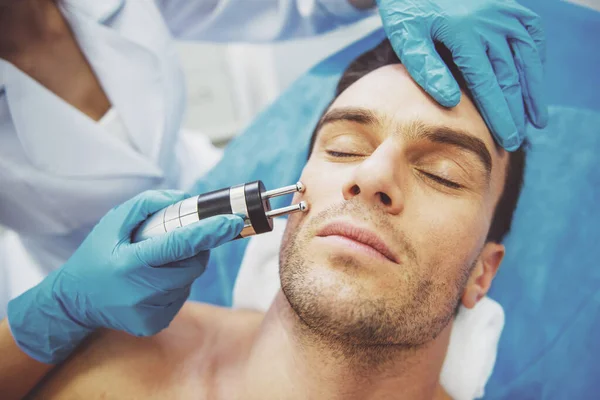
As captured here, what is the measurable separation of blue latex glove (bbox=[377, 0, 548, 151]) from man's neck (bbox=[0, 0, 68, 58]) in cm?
93

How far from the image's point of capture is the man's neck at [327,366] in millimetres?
864

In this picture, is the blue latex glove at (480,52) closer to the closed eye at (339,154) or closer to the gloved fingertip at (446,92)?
the gloved fingertip at (446,92)

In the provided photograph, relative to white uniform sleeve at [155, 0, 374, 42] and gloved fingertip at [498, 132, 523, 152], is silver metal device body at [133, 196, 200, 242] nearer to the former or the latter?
gloved fingertip at [498, 132, 523, 152]

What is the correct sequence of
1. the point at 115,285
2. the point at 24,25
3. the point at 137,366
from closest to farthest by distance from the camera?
the point at 115,285 < the point at 137,366 < the point at 24,25

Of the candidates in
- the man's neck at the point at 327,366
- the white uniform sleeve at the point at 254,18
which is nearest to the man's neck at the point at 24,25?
the white uniform sleeve at the point at 254,18

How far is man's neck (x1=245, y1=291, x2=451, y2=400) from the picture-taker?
864 mm

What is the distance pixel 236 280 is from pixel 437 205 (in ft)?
2.38

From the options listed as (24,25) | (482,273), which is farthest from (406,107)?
(24,25)

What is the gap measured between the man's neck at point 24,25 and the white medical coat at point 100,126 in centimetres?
6

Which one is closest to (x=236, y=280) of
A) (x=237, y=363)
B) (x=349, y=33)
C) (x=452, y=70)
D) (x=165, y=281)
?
(x=237, y=363)

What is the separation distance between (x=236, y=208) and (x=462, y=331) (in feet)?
2.59

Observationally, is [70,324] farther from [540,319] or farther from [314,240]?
[540,319]

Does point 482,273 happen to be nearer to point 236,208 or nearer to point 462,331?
point 462,331

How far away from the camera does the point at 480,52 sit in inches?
37.8
